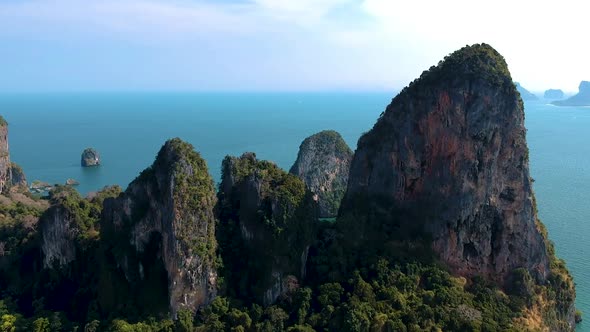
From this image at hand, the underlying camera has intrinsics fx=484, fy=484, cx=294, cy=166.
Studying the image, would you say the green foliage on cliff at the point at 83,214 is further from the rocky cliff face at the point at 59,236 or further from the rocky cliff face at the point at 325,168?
the rocky cliff face at the point at 325,168

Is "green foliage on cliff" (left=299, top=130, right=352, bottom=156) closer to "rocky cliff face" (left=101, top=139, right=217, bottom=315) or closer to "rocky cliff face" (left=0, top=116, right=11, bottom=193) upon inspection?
"rocky cliff face" (left=101, top=139, right=217, bottom=315)

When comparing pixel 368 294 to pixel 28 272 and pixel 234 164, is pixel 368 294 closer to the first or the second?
pixel 234 164

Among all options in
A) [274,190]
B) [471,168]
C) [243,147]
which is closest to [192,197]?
[274,190]

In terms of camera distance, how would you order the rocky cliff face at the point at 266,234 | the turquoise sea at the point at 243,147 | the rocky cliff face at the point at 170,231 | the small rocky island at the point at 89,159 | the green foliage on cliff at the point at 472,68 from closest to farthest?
the rocky cliff face at the point at 170,231 < the rocky cliff face at the point at 266,234 < the green foliage on cliff at the point at 472,68 < the turquoise sea at the point at 243,147 < the small rocky island at the point at 89,159

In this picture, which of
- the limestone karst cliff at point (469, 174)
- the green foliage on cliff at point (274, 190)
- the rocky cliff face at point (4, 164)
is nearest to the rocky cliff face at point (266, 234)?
the green foliage on cliff at point (274, 190)

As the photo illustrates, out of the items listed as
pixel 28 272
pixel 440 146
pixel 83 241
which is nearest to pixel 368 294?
pixel 440 146

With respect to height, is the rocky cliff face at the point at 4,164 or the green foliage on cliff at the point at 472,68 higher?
the green foliage on cliff at the point at 472,68

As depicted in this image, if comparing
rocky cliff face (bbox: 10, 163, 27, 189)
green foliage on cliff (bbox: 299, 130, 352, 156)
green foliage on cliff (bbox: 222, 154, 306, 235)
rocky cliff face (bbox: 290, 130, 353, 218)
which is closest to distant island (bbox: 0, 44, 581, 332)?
green foliage on cliff (bbox: 222, 154, 306, 235)
